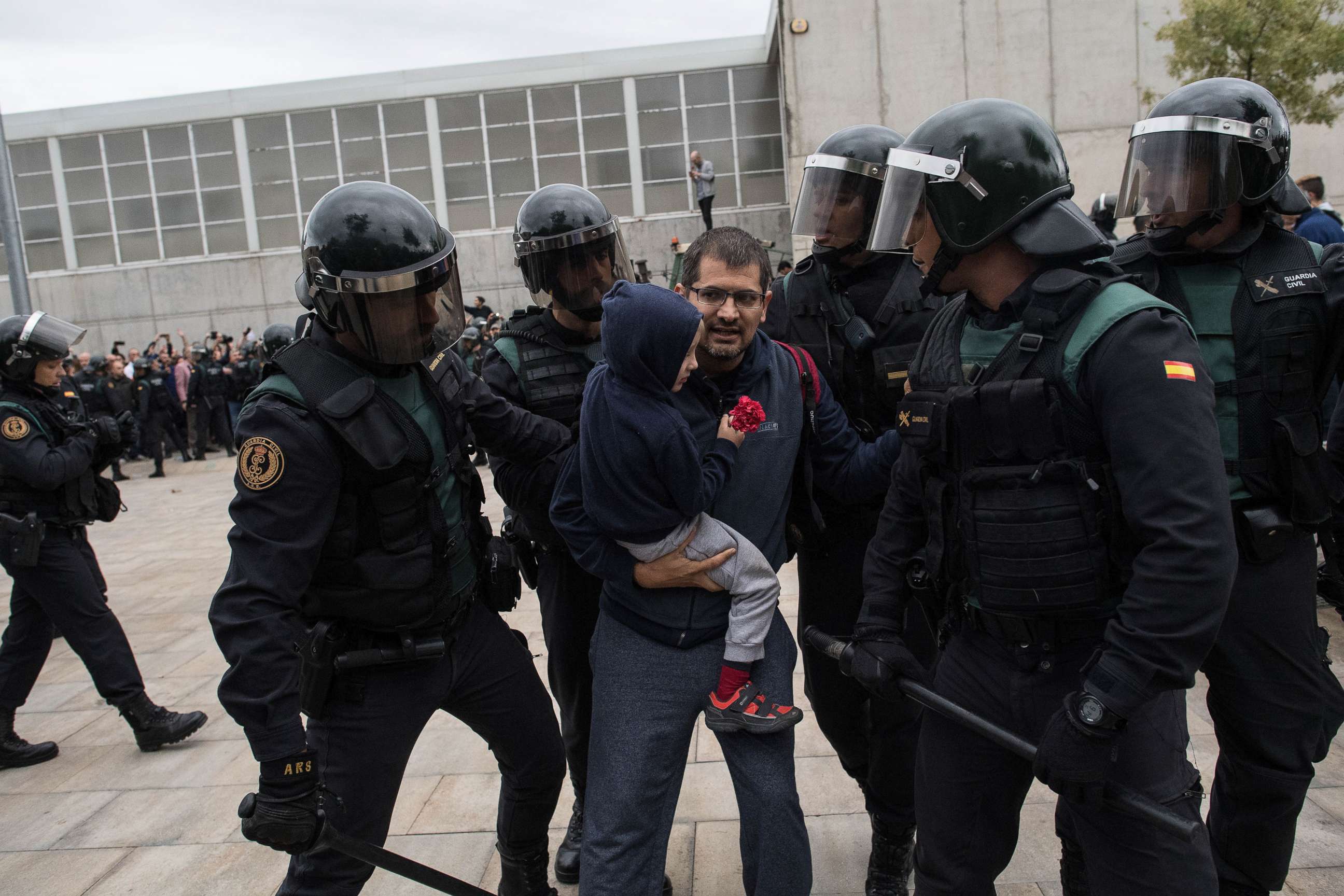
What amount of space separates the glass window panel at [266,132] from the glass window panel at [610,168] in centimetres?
814

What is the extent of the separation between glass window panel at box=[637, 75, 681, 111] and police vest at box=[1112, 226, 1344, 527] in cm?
2270

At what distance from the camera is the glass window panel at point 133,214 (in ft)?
82.1

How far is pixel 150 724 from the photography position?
4.40 metres

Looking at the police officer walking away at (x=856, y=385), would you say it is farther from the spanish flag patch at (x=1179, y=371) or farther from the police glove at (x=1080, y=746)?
the spanish flag patch at (x=1179, y=371)

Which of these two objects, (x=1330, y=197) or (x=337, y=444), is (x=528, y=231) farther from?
(x=1330, y=197)

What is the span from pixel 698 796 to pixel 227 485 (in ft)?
41.7

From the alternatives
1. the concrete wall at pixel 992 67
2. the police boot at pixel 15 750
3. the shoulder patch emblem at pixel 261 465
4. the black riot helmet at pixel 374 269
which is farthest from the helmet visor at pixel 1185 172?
the concrete wall at pixel 992 67

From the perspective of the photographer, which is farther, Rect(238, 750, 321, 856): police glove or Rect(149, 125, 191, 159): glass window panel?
Rect(149, 125, 191, 159): glass window panel

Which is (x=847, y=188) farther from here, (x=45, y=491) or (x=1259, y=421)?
(x=45, y=491)

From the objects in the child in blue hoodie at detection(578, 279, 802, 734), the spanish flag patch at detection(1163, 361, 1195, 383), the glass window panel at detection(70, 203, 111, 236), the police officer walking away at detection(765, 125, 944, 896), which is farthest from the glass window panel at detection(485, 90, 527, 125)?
the spanish flag patch at detection(1163, 361, 1195, 383)

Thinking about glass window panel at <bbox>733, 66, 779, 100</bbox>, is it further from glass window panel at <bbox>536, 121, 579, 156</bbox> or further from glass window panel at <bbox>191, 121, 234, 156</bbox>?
glass window panel at <bbox>191, 121, 234, 156</bbox>

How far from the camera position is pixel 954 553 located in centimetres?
201

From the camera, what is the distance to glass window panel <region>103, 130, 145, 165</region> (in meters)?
24.8

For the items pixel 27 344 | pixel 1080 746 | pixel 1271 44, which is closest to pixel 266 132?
pixel 1271 44
